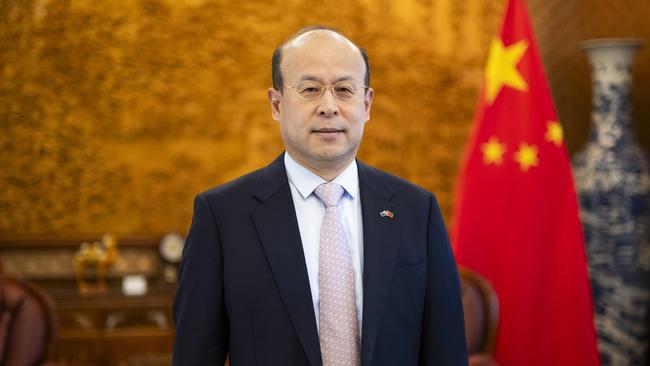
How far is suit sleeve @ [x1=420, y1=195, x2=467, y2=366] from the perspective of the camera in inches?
61.1

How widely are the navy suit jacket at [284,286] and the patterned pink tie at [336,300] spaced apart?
3 centimetres

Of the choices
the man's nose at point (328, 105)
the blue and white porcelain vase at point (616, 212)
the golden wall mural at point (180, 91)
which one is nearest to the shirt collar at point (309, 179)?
the man's nose at point (328, 105)

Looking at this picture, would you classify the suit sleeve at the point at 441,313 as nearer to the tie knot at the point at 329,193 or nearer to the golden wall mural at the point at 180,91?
the tie knot at the point at 329,193

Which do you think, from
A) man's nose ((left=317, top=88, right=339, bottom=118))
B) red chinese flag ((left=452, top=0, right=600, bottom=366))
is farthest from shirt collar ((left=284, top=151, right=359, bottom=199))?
red chinese flag ((left=452, top=0, right=600, bottom=366))

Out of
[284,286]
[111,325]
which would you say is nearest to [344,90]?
[284,286]

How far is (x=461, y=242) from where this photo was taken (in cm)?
358

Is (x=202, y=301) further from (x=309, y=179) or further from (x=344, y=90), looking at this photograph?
(x=344, y=90)

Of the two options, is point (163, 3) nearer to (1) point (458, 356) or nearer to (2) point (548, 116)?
(2) point (548, 116)

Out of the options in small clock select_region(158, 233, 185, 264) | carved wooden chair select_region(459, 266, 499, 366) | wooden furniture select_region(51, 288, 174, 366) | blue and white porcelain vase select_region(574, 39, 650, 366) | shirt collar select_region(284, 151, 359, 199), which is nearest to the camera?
shirt collar select_region(284, 151, 359, 199)

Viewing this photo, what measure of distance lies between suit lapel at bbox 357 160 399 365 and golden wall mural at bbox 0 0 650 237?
302 cm

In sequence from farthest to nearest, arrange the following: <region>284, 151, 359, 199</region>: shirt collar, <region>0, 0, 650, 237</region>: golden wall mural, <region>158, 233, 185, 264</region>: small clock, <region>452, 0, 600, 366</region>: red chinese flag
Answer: <region>158, 233, 185, 264</region>: small clock
<region>0, 0, 650, 237</region>: golden wall mural
<region>452, 0, 600, 366</region>: red chinese flag
<region>284, 151, 359, 199</region>: shirt collar

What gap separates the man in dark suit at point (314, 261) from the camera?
1464mm

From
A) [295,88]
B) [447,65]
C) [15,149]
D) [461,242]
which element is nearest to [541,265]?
[461,242]

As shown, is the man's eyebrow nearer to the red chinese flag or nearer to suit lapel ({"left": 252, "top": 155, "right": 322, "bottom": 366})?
suit lapel ({"left": 252, "top": 155, "right": 322, "bottom": 366})
